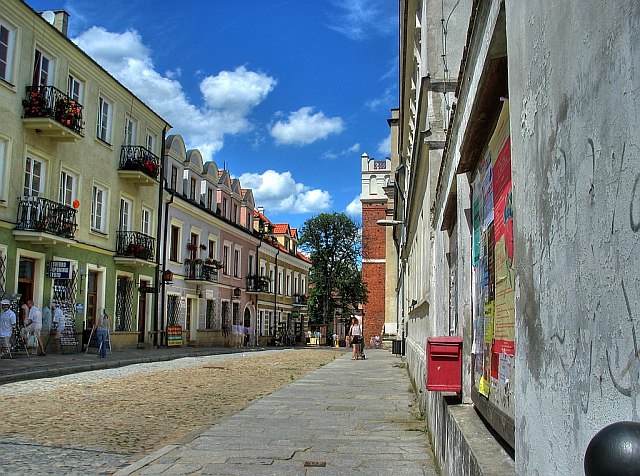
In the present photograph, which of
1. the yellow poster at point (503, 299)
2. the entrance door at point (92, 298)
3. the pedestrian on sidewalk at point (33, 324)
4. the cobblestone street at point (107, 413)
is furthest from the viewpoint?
the entrance door at point (92, 298)

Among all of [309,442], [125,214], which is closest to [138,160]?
[125,214]

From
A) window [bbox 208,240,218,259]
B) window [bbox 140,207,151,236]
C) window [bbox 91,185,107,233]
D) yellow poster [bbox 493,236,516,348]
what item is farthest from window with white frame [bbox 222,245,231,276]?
yellow poster [bbox 493,236,516,348]

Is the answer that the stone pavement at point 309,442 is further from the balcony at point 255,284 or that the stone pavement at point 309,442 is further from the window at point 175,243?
the balcony at point 255,284

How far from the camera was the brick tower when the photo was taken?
55.0 meters

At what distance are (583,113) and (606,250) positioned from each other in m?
0.37

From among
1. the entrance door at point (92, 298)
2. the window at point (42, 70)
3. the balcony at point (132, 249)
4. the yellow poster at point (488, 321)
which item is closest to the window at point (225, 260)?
the balcony at point (132, 249)

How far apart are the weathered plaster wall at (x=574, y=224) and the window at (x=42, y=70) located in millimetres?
22318

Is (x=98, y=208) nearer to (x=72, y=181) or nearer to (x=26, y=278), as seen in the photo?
(x=72, y=181)

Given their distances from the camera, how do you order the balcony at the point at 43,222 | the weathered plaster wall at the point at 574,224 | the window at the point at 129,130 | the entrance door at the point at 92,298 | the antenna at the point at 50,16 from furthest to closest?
the window at the point at 129,130, the antenna at the point at 50,16, the entrance door at the point at 92,298, the balcony at the point at 43,222, the weathered plaster wall at the point at 574,224

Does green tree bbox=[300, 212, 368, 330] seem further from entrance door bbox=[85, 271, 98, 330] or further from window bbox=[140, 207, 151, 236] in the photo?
entrance door bbox=[85, 271, 98, 330]

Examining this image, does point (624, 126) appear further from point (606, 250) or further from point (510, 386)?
point (510, 386)

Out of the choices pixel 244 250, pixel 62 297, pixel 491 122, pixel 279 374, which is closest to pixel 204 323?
pixel 244 250

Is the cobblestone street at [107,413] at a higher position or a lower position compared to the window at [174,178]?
lower

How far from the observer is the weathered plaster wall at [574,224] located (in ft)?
4.37
